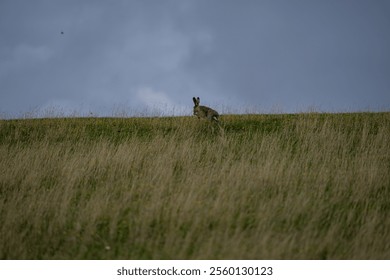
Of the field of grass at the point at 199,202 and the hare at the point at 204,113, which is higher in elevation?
the hare at the point at 204,113

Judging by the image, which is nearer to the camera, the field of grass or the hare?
the field of grass

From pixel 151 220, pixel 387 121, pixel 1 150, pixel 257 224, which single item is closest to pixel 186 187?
pixel 151 220

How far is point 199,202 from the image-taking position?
246 inches

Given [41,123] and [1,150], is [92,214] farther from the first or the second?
[41,123]

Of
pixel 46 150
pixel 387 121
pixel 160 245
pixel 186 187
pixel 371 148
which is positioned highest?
pixel 387 121

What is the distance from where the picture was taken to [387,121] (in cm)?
1301

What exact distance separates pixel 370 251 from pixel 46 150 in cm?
888

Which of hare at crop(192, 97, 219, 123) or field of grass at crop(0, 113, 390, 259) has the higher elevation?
hare at crop(192, 97, 219, 123)

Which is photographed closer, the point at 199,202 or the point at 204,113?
the point at 199,202

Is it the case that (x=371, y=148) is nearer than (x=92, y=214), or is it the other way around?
(x=92, y=214)

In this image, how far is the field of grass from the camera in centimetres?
504

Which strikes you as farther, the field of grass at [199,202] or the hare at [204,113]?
the hare at [204,113]

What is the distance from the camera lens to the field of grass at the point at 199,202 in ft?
16.5

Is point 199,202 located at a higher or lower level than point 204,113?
lower
